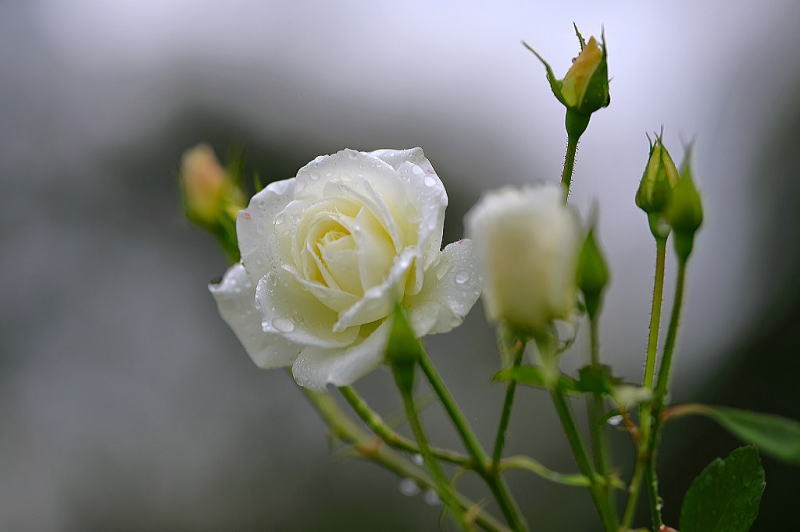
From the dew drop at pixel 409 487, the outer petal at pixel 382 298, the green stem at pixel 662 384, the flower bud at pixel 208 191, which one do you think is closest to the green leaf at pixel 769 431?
the green stem at pixel 662 384

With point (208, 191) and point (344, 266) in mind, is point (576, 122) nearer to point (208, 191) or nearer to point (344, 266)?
point (344, 266)

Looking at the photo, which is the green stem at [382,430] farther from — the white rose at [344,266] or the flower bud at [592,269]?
the flower bud at [592,269]

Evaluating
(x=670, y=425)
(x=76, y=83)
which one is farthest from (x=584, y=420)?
(x=76, y=83)

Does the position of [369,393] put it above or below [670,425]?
above

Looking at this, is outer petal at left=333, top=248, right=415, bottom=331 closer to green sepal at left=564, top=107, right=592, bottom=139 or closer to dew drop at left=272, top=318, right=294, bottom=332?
dew drop at left=272, top=318, right=294, bottom=332

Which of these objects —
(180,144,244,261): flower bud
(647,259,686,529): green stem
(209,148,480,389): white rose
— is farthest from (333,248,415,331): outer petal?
(180,144,244,261): flower bud

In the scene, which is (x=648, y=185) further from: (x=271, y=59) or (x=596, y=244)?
Answer: (x=271, y=59)

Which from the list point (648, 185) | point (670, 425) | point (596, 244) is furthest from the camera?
point (670, 425)
